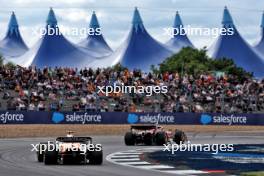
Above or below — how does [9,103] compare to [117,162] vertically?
above

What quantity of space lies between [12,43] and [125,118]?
114 ft

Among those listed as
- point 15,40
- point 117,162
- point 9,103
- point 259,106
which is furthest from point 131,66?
point 117,162

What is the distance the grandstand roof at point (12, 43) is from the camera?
73.6 metres

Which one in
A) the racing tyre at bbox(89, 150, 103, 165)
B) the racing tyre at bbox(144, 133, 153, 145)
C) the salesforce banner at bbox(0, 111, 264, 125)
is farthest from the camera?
the salesforce banner at bbox(0, 111, 264, 125)

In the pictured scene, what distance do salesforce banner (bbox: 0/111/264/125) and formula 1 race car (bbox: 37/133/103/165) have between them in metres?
22.2

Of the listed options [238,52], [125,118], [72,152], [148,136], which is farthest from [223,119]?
[72,152]

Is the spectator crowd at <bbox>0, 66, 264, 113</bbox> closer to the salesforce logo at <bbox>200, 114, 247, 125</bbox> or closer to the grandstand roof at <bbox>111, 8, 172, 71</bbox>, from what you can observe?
the salesforce logo at <bbox>200, 114, 247, 125</bbox>

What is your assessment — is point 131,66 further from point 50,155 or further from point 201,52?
point 50,155

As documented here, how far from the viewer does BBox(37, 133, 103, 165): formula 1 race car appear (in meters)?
19.5

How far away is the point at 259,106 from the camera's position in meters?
47.8

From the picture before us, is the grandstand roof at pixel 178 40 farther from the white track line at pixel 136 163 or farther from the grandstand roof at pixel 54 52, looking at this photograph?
the white track line at pixel 136 163

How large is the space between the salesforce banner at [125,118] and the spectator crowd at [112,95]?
1.14ft

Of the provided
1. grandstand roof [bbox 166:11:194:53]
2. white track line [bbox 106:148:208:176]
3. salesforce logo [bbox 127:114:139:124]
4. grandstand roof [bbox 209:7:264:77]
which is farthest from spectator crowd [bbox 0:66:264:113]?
grandstand roof [bbox 166:11:194:53]

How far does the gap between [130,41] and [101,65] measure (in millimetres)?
4101
